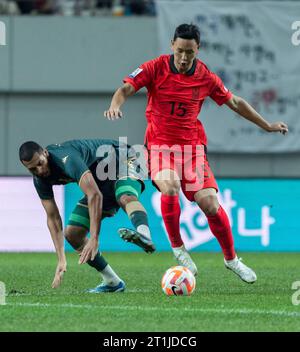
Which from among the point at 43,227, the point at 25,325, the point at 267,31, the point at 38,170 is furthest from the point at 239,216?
the point at 25,325

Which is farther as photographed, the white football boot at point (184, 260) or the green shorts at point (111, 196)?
the white football boot at point (184, 260)

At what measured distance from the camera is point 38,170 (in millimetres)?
8922

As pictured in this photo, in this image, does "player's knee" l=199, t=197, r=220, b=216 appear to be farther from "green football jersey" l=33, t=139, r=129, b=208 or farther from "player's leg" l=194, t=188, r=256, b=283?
"green football jersey" l=33, t=139, r=129, b=208

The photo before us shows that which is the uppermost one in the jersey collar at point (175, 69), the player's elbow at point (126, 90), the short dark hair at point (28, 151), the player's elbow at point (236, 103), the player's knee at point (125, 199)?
the jersey collar at point (175, 69)

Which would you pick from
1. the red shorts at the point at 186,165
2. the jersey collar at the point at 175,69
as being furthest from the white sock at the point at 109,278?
the jersey collar at the point at 175,69

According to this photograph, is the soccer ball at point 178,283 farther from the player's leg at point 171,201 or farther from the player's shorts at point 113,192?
the player's leg at point 171,201

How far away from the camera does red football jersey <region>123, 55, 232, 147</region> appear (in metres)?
10.1

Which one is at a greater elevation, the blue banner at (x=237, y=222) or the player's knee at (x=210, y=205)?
the player's knee at (x=210, y=205)

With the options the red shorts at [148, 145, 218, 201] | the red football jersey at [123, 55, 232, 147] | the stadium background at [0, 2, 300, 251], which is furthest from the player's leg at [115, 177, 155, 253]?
the stadium background at [0, 2, 300, 251]

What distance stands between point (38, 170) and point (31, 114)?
12296 millimetres

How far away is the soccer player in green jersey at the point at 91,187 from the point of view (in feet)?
28.4

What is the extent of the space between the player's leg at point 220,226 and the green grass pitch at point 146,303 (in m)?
0.18
